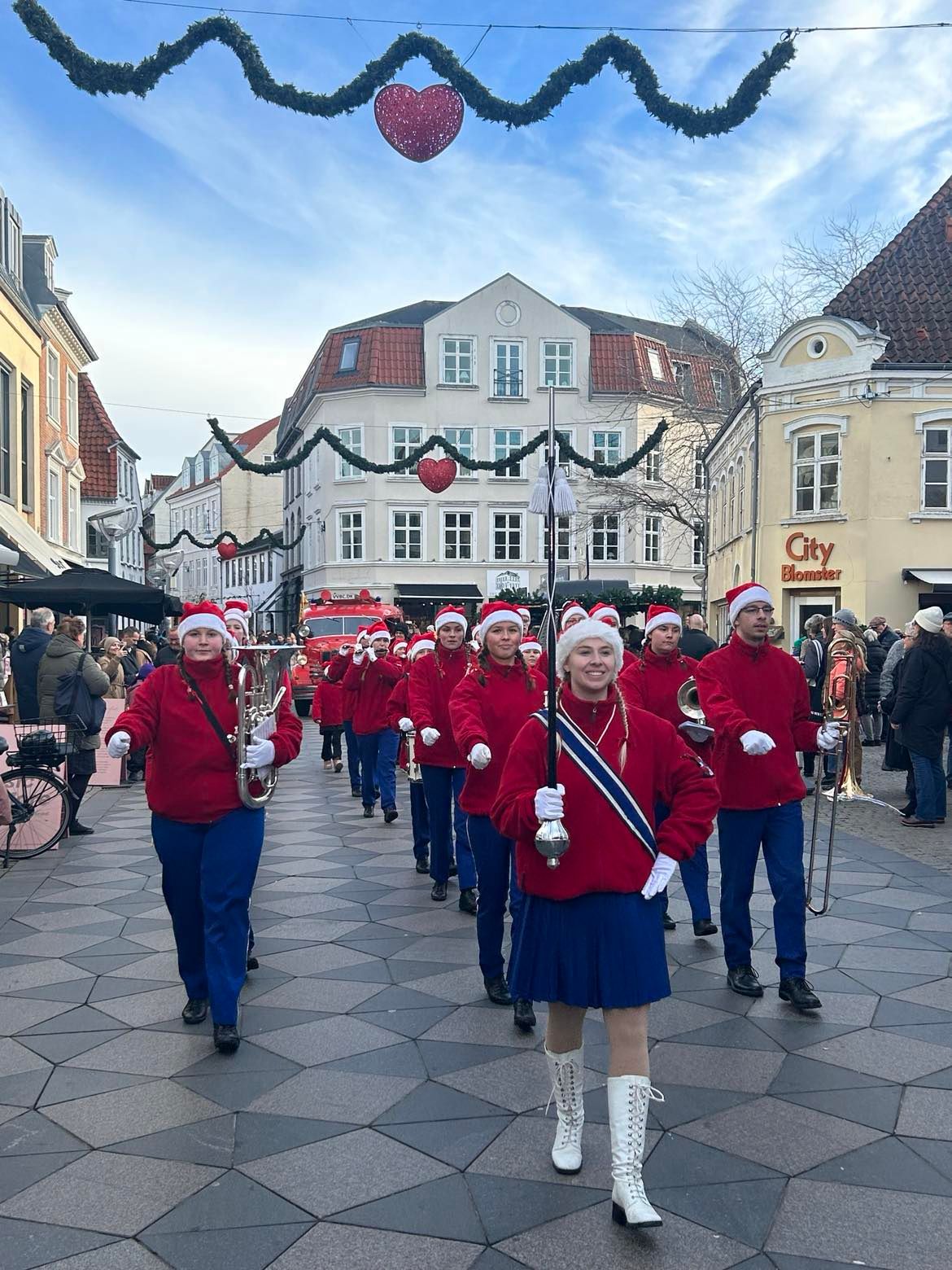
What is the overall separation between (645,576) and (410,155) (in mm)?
38072

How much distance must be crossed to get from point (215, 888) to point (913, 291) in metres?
26.4

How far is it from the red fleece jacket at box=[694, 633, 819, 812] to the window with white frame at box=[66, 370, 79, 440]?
29.0 m

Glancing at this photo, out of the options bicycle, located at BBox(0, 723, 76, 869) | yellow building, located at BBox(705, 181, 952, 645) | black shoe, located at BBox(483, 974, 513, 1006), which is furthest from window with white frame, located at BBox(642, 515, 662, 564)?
black shoe, located at BBox(483, 974, 513, 1006)

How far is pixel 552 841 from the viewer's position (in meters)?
3.65

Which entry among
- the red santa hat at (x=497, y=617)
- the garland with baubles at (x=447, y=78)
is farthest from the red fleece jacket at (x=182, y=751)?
the garland with baubles at (x=447, y=78)

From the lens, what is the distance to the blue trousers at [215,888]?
5227mm

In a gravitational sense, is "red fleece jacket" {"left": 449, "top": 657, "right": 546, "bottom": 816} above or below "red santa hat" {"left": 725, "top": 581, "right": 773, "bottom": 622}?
below

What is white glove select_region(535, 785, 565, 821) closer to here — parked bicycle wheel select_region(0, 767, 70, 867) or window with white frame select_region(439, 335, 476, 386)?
parked bicycle wheel select_region(0, 767, 70, 867)

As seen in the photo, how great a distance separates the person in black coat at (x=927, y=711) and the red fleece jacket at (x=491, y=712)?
622cm

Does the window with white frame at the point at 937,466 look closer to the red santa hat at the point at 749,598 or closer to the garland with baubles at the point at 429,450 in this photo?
the garland with baubles at the point at 429,450

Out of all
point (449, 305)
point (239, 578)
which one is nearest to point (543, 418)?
point (449, 305)

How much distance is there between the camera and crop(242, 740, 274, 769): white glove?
17.4 ft

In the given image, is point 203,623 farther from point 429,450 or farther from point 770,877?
point 429,450

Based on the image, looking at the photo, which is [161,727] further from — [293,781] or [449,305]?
[449,305]
